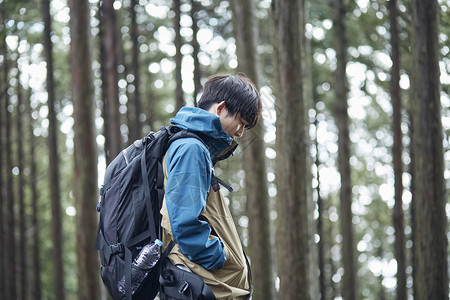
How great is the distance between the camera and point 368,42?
14.0 meters

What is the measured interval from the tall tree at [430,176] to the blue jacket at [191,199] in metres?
4.05

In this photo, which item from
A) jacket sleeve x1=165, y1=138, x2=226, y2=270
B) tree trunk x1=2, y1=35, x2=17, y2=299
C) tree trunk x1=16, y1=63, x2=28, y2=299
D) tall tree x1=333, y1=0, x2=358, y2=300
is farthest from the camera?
tree trunk x1=16, y1=63, x2=28, y2=299

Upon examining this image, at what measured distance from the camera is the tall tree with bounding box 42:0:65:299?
42.0ft

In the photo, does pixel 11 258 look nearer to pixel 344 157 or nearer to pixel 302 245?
pixel 344 157

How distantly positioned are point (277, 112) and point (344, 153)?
771 cm

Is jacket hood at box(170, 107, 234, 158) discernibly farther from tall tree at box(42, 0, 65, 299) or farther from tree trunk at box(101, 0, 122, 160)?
tall tree at box(42, 0, 65, 299)

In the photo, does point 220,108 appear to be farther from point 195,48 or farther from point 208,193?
point 195,48

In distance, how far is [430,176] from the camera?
6.15m

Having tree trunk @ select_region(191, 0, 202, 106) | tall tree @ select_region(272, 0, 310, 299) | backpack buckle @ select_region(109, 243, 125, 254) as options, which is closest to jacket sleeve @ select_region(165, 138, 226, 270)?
backpack buckle @ select_region(109, 243, 125, 254)

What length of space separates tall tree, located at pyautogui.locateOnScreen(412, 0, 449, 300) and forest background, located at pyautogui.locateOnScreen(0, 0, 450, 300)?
0.5 inches

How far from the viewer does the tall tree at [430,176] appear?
614cm

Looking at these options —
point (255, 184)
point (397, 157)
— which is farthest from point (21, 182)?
point (255, 184)

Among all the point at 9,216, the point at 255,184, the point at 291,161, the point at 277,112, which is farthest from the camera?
the point at 9,216

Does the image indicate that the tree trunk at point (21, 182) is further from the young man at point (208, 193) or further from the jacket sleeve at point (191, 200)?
the jacket sleeve at point (191, 200)
